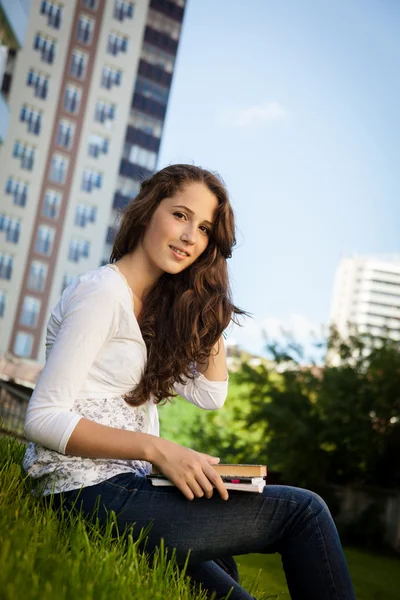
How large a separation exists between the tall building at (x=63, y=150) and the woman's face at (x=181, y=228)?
36656 millimetres

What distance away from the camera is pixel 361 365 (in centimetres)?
1104

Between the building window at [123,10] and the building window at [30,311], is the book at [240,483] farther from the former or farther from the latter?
the building window at [123,10]

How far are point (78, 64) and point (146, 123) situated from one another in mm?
4976

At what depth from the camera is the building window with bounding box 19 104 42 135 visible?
39.9m

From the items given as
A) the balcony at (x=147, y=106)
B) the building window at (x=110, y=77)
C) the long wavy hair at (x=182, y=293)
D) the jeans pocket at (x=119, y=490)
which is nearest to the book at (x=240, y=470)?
the jeans pocket at (x=119, y=490)

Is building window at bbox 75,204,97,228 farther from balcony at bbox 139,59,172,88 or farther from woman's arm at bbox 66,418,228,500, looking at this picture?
woman's arm at bbox 66,418,228,500

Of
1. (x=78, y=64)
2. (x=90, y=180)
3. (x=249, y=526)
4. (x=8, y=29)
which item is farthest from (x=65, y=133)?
(x=249, y=526)

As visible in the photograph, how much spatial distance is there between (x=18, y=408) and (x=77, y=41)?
35.2 metres

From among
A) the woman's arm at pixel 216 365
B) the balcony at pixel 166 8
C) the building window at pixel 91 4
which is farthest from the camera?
the balcony at pixel 166 8

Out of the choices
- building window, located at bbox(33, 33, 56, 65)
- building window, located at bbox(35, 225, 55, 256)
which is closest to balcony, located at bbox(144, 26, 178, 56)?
building window, located at bbox(33, 33, 56, 65)

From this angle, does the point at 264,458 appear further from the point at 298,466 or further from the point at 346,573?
the point at 346,573

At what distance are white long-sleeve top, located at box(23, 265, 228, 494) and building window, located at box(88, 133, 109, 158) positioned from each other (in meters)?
40.4

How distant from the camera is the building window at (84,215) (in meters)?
40.9

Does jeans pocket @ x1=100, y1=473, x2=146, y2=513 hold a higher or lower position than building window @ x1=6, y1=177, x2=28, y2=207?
lower
